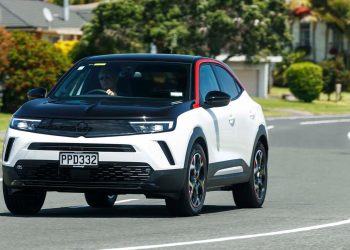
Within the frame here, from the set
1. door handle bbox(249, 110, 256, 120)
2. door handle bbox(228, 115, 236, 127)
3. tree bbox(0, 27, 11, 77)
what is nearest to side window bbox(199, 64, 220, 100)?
door handle bbox(228, 115, 236, 127)

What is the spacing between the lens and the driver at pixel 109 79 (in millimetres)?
13445

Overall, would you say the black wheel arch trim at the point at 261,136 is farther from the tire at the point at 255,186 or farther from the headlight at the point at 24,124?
the headlight at the point at 24,124

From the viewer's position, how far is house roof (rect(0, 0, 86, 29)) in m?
79.0

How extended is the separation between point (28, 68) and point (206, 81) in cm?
3402

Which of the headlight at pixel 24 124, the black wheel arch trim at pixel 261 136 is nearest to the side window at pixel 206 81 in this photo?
the black wheel arch trim at pixel 261 136

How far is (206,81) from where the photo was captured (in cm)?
1389

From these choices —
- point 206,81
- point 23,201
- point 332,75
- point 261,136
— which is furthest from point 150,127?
point 332,75

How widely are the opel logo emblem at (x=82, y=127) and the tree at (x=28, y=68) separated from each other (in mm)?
34239

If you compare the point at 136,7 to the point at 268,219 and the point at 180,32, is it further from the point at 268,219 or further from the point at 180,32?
the point at 268,219

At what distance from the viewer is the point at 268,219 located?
1251 cm

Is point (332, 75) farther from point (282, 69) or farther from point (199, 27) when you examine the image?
point (199, 27)

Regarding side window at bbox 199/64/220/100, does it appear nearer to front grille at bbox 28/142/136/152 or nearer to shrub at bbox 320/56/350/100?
front grille at bbox 28/142/136/152

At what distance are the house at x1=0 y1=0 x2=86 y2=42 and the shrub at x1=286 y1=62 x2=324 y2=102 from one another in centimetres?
1520

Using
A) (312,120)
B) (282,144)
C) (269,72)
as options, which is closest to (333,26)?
(269,72)
